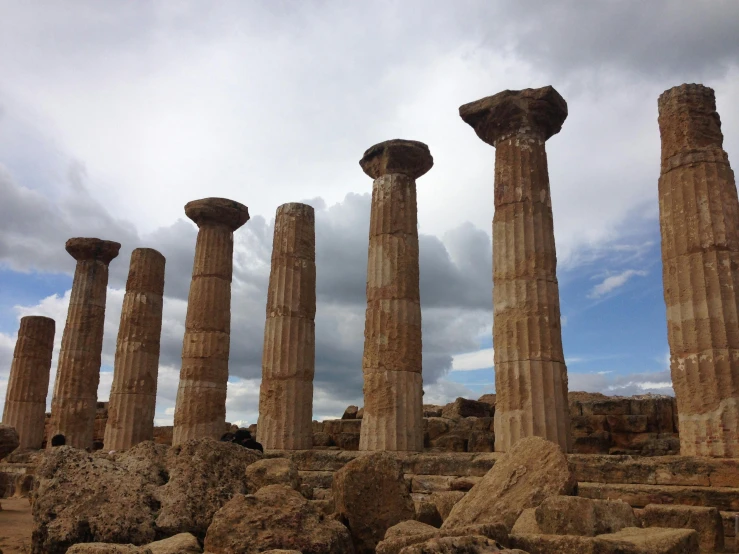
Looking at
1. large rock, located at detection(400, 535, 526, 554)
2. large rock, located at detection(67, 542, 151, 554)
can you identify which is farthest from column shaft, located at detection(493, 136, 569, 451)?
large rock, located at detection(67, 542, 151, 554)

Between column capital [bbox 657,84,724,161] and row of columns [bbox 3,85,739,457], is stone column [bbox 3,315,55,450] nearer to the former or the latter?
row of columns [bbox 3,85,739,457]

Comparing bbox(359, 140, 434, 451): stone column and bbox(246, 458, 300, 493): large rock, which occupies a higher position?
bbox(359, 140, 434, 451): stone column

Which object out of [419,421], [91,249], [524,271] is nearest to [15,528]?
[419,421]

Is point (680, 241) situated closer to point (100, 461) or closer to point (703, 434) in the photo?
point (703, 434)

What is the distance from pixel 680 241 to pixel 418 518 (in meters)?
5.92

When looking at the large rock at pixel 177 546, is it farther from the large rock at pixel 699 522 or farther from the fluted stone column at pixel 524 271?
the fluted stone column at pixel 524 271

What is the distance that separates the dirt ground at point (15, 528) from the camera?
8.56 metres

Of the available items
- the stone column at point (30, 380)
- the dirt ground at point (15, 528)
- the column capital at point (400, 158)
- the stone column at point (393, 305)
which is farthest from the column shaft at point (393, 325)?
the stone column at point (30, 380)

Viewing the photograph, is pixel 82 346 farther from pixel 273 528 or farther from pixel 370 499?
pixel 273 528

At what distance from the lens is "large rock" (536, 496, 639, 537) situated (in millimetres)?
5719

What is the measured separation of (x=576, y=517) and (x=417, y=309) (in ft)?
27.5

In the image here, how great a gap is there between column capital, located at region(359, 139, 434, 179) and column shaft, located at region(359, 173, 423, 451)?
18cm

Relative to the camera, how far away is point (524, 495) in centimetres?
698

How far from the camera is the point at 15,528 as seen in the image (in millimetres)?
10516
